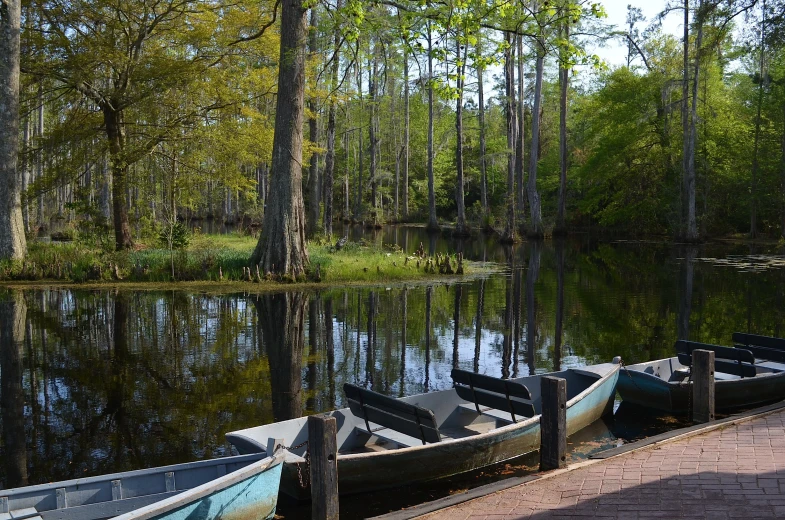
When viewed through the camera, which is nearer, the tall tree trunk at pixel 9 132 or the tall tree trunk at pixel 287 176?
the tall tree trunk at pixel 287 176

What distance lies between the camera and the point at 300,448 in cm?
717

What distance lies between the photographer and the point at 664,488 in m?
6.00

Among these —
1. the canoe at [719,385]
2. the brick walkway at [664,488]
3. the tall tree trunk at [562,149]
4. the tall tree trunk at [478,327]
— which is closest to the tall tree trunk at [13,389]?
the brick walkway at [664,488]

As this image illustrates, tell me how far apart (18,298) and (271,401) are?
1172 cm

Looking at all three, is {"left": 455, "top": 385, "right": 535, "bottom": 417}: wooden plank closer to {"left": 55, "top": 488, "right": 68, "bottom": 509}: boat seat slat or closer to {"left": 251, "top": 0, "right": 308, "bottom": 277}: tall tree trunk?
{"left": 55, "top": 488, "right": 68, "bottom": 509}: boat seat slat

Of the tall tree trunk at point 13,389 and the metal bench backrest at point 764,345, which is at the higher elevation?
the metal bench backrest at point 764,345

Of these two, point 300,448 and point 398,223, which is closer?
point 300,448

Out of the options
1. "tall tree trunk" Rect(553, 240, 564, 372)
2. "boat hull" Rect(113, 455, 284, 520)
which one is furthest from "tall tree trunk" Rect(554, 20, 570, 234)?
"boat hull" Rect(113, 455, 284, 520)

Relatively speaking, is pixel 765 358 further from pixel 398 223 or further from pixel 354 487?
pixel 398 223

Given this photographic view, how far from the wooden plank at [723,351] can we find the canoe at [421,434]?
1.81 m

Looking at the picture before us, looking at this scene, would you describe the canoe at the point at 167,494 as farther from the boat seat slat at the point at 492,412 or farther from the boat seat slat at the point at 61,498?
the boat seat slat at the point at 492,412

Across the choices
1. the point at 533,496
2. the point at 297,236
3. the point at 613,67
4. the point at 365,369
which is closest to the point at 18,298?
the point at 297,236

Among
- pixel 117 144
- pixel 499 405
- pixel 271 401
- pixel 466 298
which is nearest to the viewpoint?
pixel 499 405

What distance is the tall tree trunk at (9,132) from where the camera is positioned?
21109 mm
